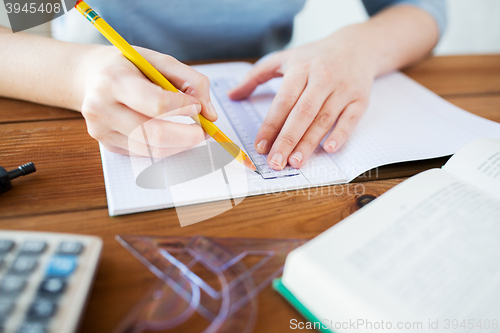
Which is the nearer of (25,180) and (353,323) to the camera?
(353,323)

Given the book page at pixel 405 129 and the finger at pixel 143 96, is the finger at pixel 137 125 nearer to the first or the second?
the finger at pixel 143 96

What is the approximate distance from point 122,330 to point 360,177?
318 millimetres

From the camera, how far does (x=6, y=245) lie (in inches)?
10.5

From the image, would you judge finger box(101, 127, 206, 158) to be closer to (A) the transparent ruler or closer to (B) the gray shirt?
(A) the transparent ruler

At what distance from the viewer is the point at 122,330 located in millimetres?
245

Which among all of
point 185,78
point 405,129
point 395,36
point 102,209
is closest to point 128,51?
point 185,78

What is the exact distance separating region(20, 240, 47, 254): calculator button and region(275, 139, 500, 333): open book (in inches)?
7.5

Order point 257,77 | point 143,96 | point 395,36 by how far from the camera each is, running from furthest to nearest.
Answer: point 395,36
point 257,77
point 143,96

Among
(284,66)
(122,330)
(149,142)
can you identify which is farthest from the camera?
(284,66)

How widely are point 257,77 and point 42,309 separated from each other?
0.45 metres

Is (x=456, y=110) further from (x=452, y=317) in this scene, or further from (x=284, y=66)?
(x=452, y=317)

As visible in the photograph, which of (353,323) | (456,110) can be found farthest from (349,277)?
(456,110)

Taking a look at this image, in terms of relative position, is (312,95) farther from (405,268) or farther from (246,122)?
(405,268)

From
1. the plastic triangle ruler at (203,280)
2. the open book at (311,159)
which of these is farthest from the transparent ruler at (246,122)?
the plastic triangle ruler at (203,280)
